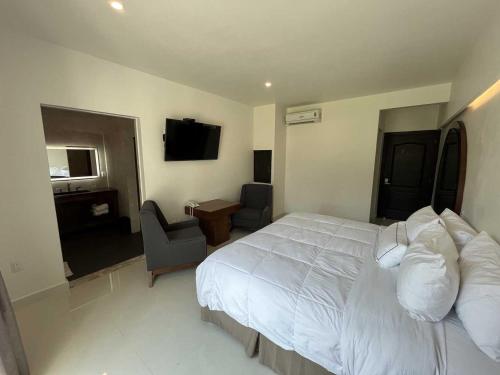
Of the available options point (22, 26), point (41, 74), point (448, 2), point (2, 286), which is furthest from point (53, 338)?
point (448, 2)

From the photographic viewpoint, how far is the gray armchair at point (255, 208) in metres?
3.86

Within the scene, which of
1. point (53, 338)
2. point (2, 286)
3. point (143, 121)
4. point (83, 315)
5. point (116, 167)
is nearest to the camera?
point (2, 286)

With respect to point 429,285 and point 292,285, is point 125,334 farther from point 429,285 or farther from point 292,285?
point 429,285

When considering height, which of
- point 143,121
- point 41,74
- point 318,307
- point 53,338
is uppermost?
point 41,74

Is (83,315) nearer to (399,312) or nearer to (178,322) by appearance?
(178,322)

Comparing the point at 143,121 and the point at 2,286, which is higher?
the point at 143,121

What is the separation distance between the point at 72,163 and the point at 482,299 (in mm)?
5830

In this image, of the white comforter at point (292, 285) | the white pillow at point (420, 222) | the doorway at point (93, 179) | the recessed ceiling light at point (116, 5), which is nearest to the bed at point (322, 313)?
the white comforter at point (292, 285)

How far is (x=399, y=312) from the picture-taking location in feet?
3.66

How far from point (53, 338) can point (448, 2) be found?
13.4 feet

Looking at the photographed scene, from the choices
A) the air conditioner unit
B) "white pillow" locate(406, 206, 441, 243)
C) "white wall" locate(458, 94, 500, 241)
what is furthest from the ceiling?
"white pillow" locate(406, 206, 441, 243)

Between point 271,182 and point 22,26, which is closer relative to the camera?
point 22,26

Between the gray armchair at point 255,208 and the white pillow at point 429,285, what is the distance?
2747 millimetres

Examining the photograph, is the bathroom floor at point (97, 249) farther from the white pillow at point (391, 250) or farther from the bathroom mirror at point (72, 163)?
the white pillow at point (391, 250)
